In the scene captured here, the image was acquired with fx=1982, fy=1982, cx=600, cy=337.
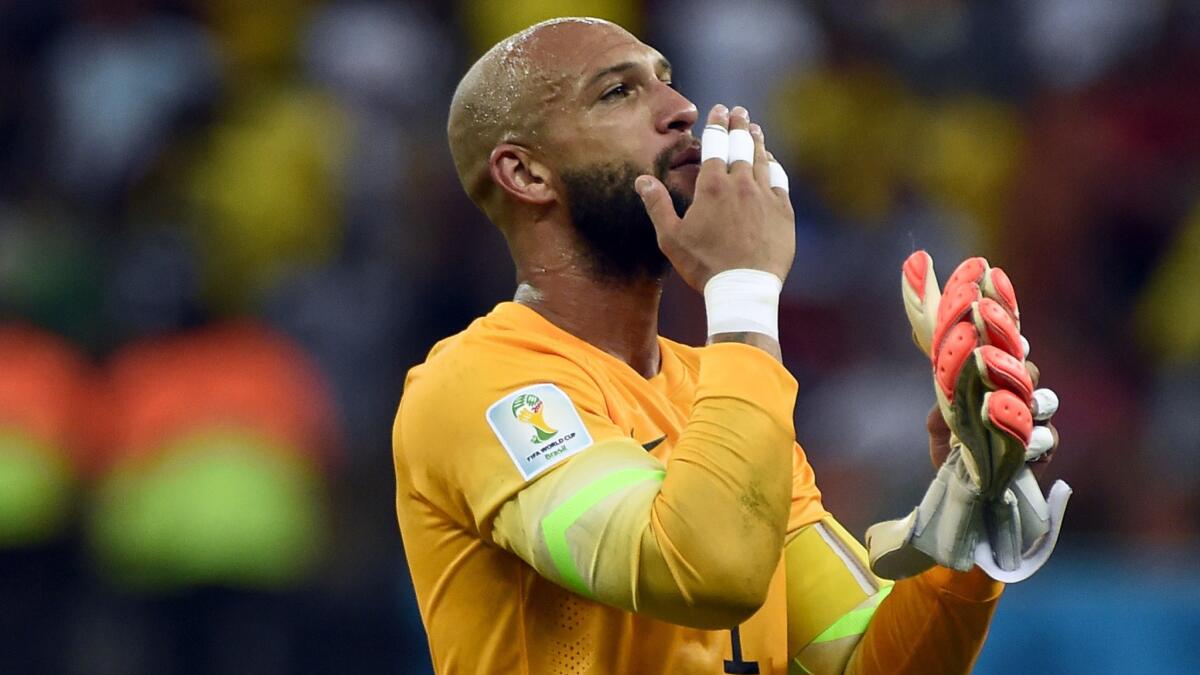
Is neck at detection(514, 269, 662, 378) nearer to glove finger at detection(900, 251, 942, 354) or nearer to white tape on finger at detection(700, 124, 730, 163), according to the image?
white tape on finger at detection(700, 124, 730, 163)

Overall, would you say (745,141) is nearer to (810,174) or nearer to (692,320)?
(692,320)

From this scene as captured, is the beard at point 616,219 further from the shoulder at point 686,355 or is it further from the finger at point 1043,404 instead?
the finger at point 1043,404

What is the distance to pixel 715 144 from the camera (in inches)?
137

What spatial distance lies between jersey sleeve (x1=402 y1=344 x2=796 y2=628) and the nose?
0.59 metres

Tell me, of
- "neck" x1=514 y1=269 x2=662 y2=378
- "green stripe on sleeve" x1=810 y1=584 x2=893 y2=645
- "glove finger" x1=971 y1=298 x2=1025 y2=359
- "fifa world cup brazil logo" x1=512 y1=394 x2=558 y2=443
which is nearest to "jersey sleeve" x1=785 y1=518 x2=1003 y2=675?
"green stripe on sleeve" x1=810 y1=584 x2=893 y2=645

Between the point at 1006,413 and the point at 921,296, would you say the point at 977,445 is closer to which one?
the point at 1006,413

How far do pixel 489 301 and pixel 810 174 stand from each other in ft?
5.96

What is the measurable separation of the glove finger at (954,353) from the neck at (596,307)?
0.78m

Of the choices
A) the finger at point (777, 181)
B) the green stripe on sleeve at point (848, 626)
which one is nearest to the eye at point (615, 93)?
the finger at point (777, 181)

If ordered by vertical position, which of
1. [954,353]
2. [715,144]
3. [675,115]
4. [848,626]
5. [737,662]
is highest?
[675,115]

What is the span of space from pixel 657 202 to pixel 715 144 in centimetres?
14

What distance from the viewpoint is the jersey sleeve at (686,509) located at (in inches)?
121

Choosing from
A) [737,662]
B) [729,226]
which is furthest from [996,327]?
[737,662]

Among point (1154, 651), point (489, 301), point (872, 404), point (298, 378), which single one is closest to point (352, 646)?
point (298, 378)
